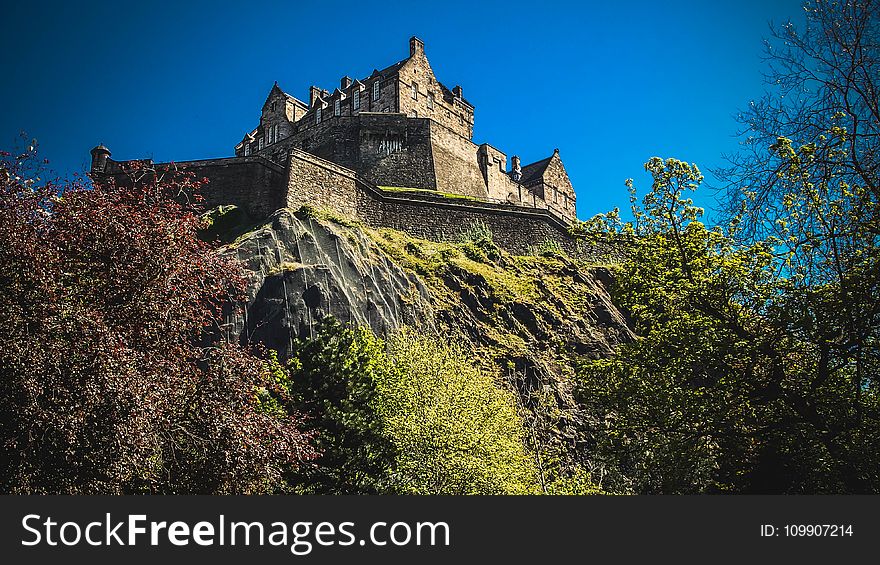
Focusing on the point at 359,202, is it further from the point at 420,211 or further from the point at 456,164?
the point at 456,164

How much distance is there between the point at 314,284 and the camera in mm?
29719

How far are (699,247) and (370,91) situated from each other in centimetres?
4515

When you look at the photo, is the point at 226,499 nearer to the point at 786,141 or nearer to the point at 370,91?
the point at 786,141

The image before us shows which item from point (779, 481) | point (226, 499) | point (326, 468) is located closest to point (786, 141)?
point (779, 481)

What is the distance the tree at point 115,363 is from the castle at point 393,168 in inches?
794

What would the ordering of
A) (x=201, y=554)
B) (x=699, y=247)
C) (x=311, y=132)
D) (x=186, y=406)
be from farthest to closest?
(x=311, y=132), (x=699, y=247), (x=186, y=406), (x=201, y=554)

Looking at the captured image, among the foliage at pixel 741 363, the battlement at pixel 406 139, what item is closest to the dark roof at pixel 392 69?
the battlement at pixel 406 139

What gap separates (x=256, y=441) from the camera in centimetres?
1471

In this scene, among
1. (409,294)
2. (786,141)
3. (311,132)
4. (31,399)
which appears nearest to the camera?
(786,141)

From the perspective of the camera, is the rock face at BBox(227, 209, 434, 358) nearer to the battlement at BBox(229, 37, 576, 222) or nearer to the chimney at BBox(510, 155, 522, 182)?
the battlement at BBox(229, 37, 576, 222)

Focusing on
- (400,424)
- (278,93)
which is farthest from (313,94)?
(400,424)

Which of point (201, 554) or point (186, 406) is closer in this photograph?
point (201, 554)

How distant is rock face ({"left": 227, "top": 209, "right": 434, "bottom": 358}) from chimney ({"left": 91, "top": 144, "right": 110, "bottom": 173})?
13005 millimetres

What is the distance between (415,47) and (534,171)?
1579cm
